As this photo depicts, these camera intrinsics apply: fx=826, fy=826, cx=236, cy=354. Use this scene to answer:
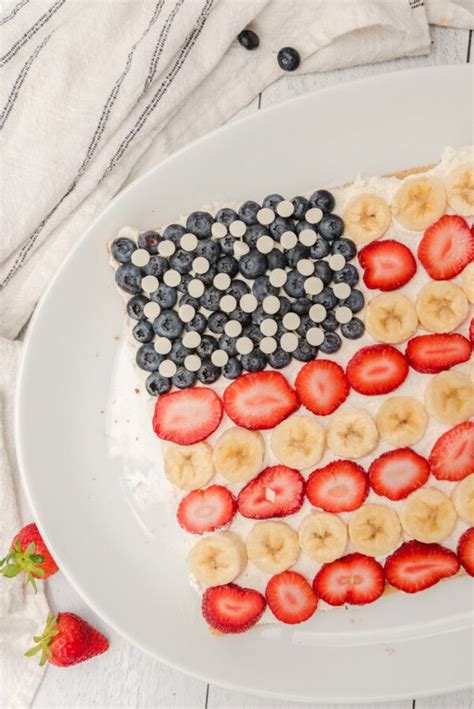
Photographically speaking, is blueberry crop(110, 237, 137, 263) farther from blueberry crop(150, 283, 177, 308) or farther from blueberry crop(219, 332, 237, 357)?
blueberry crop(219, 332, 237, 357)

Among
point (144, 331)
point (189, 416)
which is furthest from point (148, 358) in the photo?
point (189, 416)

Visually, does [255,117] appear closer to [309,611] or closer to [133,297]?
[133,297]

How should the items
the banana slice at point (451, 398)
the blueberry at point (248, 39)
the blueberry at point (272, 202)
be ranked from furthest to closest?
the blueberry at point (248, 39) < the blueberry at point (272, 202) < the banana slice at point (451, 398)

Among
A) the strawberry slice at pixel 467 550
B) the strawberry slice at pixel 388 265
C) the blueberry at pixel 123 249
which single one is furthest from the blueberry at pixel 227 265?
the strawberry slice at pixel 467 550

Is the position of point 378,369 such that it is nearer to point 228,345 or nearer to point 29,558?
point 228,345

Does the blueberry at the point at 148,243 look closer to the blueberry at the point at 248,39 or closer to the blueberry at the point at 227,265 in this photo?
the blueberry at the point at 227,265

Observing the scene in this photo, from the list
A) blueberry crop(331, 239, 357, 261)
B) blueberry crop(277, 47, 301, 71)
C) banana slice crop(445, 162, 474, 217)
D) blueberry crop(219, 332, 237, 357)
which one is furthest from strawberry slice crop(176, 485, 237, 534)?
blueberry crop(277, 47, 301, 71)

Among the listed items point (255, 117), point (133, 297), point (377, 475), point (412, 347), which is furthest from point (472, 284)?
point (133, 297)
